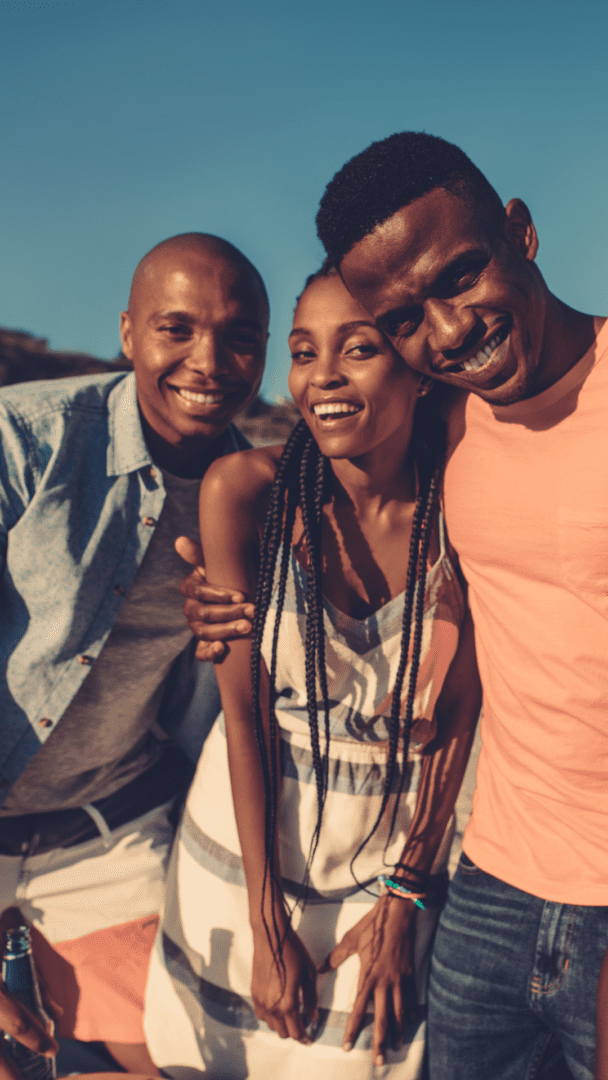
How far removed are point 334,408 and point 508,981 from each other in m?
1.51

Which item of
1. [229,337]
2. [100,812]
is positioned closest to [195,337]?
[229,337]

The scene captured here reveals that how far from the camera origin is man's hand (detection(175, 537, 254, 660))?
208 centimetres

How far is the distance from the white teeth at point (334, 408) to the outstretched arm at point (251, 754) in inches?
11.5

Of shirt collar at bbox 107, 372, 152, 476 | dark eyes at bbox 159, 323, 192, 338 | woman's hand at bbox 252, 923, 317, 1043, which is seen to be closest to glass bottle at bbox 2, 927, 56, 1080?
woman's hand at bbox 252, 923, 317, 1043

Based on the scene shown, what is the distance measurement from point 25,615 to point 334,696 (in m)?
0.97

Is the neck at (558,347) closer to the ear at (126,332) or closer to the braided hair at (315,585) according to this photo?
the braided hair at (315,585)

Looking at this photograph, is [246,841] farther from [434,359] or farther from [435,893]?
[434,359]

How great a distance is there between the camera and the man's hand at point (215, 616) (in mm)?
2078

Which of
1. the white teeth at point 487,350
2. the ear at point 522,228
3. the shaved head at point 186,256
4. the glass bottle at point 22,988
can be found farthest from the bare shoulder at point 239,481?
the glass bottle at point 22,988

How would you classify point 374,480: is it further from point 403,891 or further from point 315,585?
point 403,891

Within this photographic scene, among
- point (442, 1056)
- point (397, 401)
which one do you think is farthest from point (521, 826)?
point (397, 401)

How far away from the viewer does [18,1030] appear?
183 centimetres

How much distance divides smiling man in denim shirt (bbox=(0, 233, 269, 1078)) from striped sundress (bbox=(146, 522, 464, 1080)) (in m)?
0.47

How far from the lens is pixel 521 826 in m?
1.84
